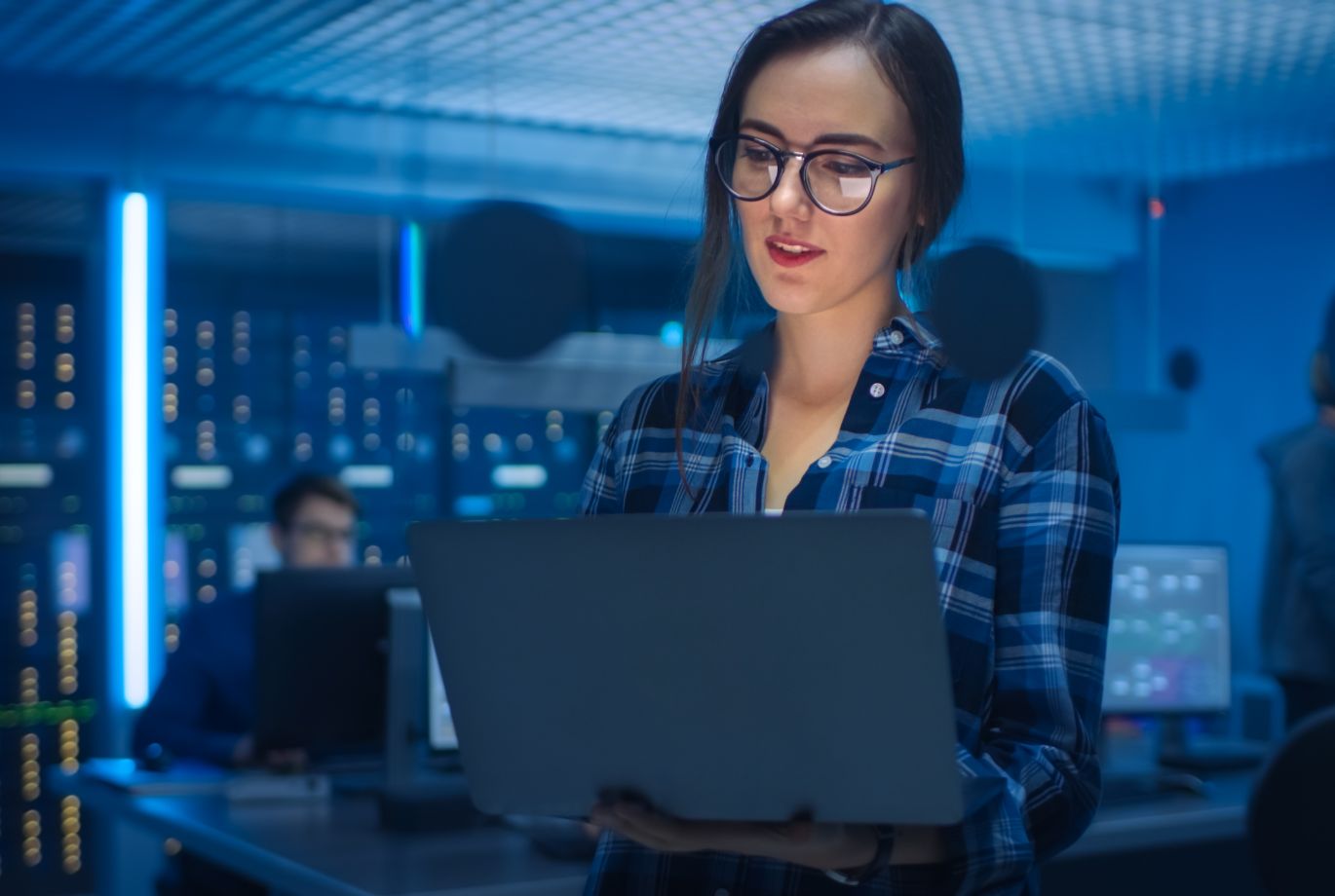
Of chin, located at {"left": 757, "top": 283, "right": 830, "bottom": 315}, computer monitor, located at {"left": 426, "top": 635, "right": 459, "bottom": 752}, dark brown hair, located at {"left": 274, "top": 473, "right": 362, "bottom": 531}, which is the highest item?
chin, located at {"left": 757, "top": 283, "right": 830, "bottom": 315}

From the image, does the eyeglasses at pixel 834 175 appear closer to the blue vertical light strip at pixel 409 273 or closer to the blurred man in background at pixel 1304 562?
the blurred man in background at pixel 1304 562

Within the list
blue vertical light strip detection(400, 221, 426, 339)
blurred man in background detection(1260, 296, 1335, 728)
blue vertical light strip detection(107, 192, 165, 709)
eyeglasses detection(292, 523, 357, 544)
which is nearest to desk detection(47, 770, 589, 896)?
eyeglasses detection(292, 523, 357, 544)

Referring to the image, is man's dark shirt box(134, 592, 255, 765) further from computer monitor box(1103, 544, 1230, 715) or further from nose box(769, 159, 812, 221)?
nose box(769, 159, 812, 221)

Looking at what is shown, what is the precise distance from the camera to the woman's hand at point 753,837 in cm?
96

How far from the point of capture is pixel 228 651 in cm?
405

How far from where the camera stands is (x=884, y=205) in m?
1.10

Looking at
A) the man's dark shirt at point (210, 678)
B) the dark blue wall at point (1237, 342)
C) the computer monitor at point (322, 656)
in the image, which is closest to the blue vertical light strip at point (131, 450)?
the man's dark shirt at point (210, 678)

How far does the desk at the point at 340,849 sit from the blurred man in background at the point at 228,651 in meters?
0.57

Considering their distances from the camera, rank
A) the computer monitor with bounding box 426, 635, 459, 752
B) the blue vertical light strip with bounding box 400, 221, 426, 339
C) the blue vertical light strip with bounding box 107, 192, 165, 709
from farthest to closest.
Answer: the blue vertical light strip with bounding box 107, 192, 165, 709 < the blue vertical light strip with bounding box 400, 221, 426, 339 < the computer monitor with bounding box 426, 635, 459, 752

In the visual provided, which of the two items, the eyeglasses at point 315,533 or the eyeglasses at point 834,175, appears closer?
the eyeglasses at point 834,175

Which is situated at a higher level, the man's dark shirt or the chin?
the chin

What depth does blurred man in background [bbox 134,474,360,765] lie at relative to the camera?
3914 millimetres

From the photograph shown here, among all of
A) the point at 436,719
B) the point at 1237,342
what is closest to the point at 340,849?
the point at 436,719

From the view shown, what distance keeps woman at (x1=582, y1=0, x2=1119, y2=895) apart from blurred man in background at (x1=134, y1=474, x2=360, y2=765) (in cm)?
285
